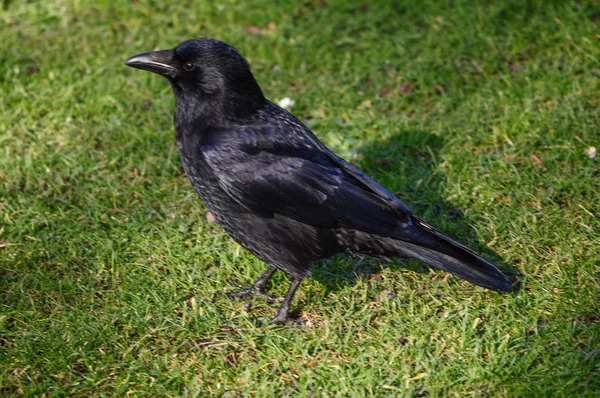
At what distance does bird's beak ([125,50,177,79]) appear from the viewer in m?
4.48

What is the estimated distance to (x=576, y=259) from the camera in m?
4.53

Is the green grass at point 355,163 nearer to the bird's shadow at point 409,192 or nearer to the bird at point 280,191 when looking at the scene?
the bird's shadow at point 409,192

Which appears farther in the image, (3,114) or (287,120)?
(3,114)

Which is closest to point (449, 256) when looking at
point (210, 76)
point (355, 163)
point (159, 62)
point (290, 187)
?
point (290, 187)

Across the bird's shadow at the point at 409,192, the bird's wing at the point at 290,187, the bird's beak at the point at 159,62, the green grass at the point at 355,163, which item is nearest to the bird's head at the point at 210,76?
the bird's beak at the point at 159,62

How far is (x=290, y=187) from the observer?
4.22 m

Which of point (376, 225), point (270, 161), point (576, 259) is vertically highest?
point (270, 161)

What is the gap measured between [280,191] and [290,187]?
63mm

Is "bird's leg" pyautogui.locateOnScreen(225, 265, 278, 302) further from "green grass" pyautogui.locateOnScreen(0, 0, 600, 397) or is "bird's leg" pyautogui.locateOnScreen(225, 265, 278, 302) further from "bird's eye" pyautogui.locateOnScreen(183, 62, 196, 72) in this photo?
"bird's eye" pyautogui.locateOnScreen(183, 62, 196, 72)

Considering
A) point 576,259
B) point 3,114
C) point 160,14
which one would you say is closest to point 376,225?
point 576,259

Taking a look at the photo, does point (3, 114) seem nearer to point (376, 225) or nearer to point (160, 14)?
point (160, 14)

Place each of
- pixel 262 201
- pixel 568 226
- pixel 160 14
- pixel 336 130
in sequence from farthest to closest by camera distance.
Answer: pixel 160 14
pixel 336 130
pixel 568 226
pixel 262 201

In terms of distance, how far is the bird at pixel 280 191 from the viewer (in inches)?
166

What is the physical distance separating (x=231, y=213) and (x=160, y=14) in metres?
3.86
